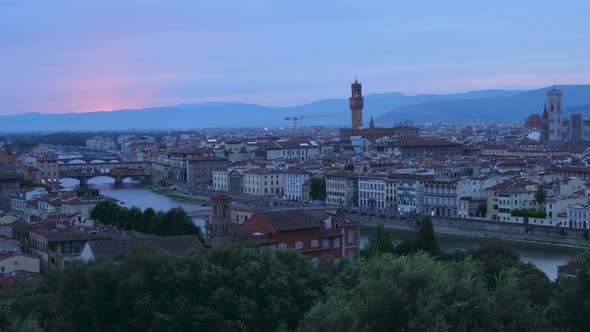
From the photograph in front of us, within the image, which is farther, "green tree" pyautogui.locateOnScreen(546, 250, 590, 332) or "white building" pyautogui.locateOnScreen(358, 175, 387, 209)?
"white building" pyautogui.locateOnScreen(358, 175, 387, 209)

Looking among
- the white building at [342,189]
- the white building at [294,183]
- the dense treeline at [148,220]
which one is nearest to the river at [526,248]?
the dense treeline at [148,220]

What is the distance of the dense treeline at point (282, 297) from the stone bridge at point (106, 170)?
2904cm

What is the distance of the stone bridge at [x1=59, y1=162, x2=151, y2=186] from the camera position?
37188 mm

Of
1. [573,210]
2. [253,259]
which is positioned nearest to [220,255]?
[253,259]

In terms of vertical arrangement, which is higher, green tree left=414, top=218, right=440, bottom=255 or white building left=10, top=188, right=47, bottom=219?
green tree left=414, top=218, right=440, bottom=255

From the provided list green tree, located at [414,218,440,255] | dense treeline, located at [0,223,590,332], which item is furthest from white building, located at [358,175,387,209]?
dense treeline, located at [0,223,590,332]

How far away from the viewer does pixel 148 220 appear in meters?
16.2

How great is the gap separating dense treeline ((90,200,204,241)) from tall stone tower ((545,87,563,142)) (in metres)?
32.6

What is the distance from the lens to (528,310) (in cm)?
→ 641

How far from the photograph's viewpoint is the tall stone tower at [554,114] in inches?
1786

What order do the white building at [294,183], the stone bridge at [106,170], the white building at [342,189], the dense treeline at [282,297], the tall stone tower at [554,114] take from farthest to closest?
1. the tall stone tower at [554,114]
2. the stone bridge at [106,170]
3. the white building at [294,183]
4. the white building at [342,189]
5. the dense treeline at [282,297]

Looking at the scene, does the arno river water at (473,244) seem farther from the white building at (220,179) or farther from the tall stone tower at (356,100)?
the tall stone tower at (356,100)

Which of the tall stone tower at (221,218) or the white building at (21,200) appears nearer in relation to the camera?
the tall stone tower at (221,218)

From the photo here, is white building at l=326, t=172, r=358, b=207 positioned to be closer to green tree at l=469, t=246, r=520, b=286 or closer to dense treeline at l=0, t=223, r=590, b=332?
green tree at l=469, t=246, r=520, b=286
